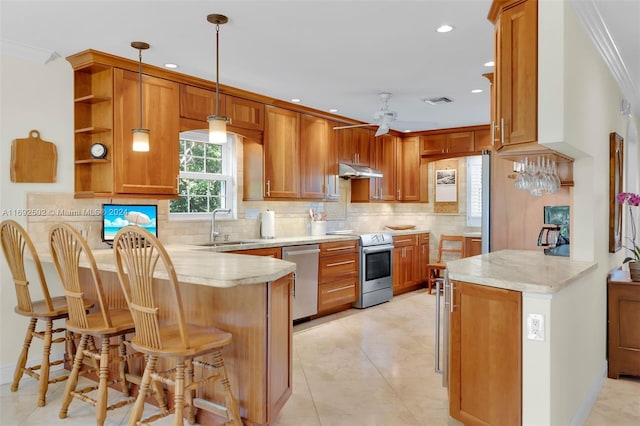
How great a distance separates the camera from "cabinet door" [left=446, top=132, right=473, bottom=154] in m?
6.73

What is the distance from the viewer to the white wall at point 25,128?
3385 millimetres

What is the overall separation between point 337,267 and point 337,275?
0.09 meters

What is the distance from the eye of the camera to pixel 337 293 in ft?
17.9

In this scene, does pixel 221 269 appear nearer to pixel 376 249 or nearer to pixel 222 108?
pixel 222 108

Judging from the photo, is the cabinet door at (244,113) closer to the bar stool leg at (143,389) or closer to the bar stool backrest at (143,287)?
the bar stool backrest at (143,287)

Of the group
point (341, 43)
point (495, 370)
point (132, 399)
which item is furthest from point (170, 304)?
point (341, 43)

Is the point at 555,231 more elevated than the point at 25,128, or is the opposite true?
the point at 25,128

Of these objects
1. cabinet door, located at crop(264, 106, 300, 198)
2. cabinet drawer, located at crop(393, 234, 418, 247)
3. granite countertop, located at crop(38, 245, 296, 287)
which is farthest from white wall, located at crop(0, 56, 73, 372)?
cabinet drawer, located at crop(393, 234, 418, 247)

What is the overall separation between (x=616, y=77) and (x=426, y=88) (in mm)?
1581

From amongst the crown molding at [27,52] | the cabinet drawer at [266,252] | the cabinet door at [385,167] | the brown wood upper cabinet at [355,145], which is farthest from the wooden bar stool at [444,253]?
the crown molding at [27,52]

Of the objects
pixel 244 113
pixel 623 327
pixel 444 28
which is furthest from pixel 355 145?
pixel 623 327

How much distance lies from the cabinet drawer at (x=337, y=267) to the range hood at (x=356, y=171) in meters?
1.07

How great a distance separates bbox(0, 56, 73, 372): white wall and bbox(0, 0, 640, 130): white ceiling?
16 centimetres

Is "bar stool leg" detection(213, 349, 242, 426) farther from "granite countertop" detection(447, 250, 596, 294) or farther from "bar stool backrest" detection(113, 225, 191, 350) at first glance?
"granite countertop" detection(447, 250, 596, 294)
